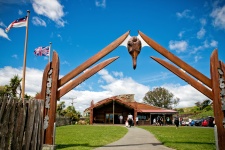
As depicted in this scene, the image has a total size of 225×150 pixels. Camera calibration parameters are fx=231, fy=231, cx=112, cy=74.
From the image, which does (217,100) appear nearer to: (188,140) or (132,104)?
(188,140)

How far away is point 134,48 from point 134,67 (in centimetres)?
83

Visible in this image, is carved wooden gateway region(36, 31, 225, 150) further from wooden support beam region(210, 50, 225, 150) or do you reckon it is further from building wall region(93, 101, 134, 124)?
building wall region(93, 101, 134, 124)

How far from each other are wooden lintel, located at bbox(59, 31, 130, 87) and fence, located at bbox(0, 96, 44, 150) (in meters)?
2.89

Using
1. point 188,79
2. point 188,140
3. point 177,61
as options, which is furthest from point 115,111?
point 188,79

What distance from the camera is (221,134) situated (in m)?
8.52

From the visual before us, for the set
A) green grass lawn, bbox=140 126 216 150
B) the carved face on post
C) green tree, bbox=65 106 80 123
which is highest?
the carved face on post

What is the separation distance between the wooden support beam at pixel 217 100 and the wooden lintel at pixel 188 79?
0.86ft

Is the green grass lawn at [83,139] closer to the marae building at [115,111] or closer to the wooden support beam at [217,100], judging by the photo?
the wooden support beam at [217,100]

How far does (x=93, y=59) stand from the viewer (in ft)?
33.2

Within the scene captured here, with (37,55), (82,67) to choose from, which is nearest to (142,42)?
(82,67)

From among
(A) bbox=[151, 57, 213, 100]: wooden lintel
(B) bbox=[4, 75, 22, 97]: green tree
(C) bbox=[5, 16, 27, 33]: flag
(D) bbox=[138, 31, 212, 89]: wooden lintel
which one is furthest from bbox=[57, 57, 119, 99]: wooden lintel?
(B) bbox=[4, 75, 22, 97]: green tree

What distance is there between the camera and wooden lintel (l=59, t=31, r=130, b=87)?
390 inches

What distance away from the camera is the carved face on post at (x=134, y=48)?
10.1 metres

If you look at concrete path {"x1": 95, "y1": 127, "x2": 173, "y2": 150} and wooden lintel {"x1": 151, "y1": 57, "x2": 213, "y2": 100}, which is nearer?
wooden lintel {"x1": 151, "y1": 57, "x2": 213, "y2": 100}
